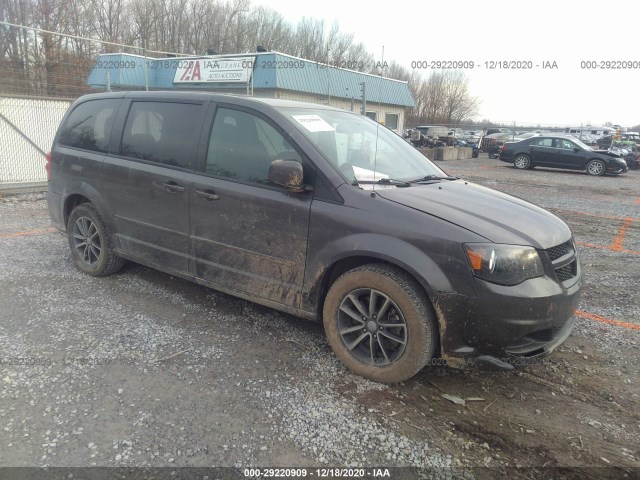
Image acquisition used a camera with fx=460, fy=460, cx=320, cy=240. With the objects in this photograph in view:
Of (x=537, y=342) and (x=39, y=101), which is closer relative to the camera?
(x=537, y=342)

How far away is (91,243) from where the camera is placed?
4.85m

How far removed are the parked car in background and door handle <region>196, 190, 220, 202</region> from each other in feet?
67.8

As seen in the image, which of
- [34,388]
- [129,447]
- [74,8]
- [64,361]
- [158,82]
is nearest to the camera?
[129,447]

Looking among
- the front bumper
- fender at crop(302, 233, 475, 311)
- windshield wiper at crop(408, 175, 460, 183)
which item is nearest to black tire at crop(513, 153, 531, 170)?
windshield wiper at crop(408, 175, 460, 183)

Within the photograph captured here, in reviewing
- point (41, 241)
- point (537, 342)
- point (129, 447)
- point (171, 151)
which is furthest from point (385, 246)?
point (41, 241)

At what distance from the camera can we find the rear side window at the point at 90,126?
4.60 metres

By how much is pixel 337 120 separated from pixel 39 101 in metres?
8.61

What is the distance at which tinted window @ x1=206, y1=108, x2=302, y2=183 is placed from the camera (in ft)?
11.5

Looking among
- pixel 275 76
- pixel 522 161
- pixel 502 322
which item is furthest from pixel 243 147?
pixel 522 161

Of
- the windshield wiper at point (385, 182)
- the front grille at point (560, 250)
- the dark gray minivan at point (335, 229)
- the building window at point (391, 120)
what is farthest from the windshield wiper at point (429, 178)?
the building window at point (391, 120)

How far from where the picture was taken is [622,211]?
10.8m

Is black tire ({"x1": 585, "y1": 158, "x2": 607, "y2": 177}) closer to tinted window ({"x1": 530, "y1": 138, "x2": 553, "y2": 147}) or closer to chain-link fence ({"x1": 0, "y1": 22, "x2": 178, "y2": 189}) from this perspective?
tinted window ({"x1": 530, "y1": 138, "x2": 553, "y2": 147})

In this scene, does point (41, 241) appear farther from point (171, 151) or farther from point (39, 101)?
point (39, 101)

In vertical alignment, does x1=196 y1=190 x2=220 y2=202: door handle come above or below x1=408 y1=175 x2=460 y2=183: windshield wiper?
below
